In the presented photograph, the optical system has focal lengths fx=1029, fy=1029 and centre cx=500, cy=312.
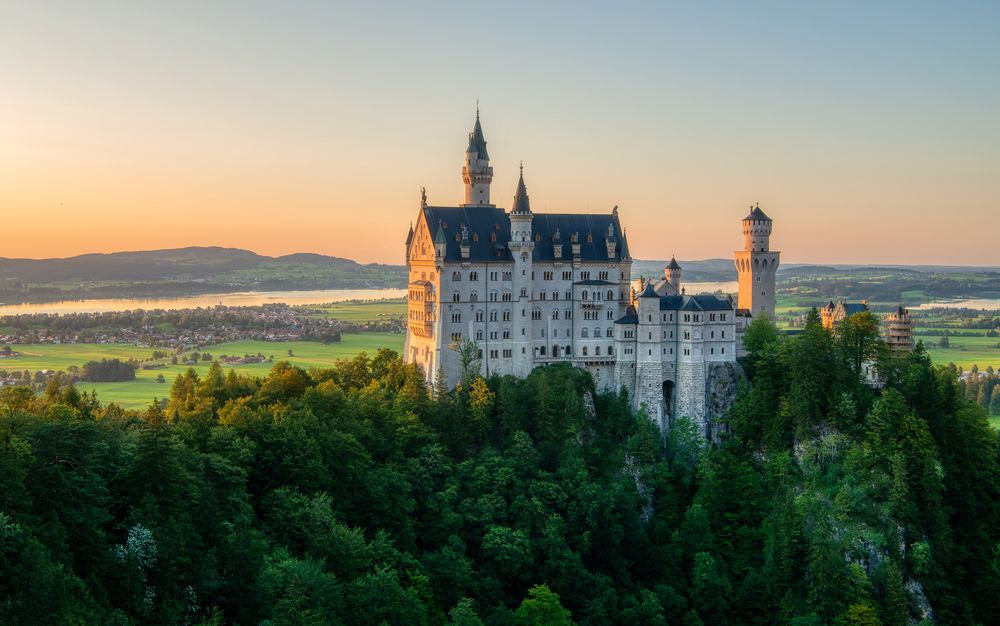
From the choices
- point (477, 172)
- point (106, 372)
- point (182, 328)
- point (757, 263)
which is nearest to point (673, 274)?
point (757, 263)

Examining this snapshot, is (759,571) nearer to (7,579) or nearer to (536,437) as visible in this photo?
(536,437)

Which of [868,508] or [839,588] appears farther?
[868,508]

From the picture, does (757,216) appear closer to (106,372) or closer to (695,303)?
(695,303)

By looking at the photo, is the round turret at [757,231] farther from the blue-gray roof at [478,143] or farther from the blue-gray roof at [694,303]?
the blue-gray roof at [478,143]

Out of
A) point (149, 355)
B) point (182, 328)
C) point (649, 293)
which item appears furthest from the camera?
point (182, 328)

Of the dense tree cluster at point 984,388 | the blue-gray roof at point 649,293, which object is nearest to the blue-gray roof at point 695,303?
the blue-gray roof at point 649,293

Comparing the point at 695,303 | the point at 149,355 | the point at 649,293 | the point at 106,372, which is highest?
the point at 649,293

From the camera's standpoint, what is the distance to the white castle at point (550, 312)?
81625 mm

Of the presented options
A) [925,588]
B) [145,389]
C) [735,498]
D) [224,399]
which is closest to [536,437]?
[735,498]

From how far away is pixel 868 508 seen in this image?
72.9m

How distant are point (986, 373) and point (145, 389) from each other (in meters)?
136

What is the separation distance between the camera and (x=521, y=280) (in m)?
83.1

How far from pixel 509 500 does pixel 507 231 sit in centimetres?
2309

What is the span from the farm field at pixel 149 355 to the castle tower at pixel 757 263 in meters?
42.3
